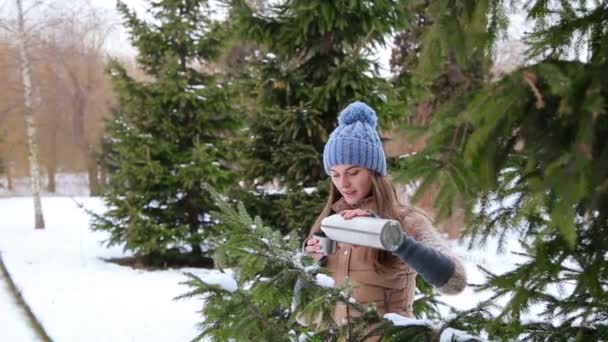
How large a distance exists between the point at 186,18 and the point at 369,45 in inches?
173

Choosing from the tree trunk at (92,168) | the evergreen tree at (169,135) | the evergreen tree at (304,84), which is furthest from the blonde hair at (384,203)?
the tree trunk at (92,168)

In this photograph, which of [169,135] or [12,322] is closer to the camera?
[12,322]

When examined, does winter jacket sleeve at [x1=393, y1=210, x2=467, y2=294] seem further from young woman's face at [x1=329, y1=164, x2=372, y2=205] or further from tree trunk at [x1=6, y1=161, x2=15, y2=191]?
tree trunk at [x1=6, y1=161, x2=15, y2=191]

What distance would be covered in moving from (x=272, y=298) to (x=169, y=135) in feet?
23.8

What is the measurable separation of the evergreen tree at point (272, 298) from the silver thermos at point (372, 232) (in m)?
0.20

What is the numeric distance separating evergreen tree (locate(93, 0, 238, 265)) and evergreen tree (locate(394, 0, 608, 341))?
7.08 metres

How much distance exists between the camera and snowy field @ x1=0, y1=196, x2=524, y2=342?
5383 mm

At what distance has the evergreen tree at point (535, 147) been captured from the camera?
0.92 m

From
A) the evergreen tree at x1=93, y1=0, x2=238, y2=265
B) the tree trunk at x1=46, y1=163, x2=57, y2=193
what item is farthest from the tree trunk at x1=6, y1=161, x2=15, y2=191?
the evergreen tree at x1=93, y1=0, x2=238, y2=265

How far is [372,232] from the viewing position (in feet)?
4.36

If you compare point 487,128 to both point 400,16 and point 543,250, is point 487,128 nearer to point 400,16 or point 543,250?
point 543,250

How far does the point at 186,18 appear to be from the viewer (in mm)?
8820

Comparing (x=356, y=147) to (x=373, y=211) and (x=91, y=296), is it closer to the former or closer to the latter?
(x=373, y=211)

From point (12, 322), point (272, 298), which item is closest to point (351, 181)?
point (272, 298)
